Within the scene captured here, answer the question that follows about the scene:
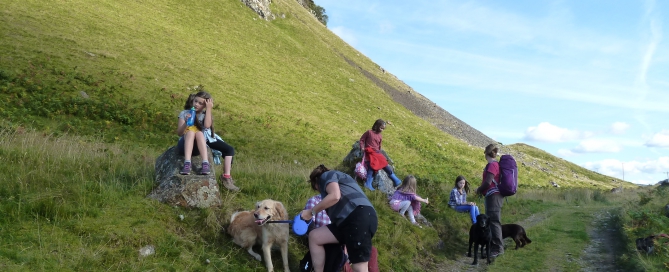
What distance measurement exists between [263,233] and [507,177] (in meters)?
6.07

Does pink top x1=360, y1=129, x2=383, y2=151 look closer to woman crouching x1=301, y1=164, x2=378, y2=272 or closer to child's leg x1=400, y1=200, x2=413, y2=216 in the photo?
child's leg x1=400, y1=200, x2=413, y2=216

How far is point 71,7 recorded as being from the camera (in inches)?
1296

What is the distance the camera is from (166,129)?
72.2ft

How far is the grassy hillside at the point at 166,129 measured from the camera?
580 cm

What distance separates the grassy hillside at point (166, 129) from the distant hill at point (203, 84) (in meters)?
0.15

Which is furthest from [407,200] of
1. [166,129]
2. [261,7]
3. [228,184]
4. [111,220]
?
[261,7]

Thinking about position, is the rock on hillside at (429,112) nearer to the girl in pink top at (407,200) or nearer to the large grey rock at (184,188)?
the girl in pink top at (407,200)

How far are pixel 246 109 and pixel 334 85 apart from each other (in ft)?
61.0

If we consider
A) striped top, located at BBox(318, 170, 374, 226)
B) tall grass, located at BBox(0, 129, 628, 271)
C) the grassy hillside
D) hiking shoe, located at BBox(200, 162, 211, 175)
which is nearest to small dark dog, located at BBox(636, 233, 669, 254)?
the grassy hillside

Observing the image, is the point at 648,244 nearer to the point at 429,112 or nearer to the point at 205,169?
the point at 205,169

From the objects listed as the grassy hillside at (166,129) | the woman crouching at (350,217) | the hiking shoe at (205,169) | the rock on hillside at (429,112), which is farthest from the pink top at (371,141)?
the rock on hillside at (429,112)

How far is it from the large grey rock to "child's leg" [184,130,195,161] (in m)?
0.27

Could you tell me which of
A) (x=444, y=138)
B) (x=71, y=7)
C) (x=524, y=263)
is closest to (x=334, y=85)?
(x=444, y=138)

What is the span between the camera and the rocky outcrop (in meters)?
54.2
